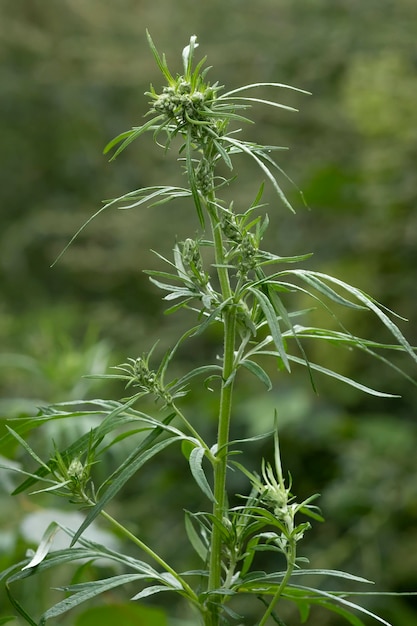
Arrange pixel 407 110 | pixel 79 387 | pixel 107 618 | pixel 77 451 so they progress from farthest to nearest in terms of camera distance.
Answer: pixel 407 110
pixel 79 387
pixel 107 618
pixel 77 451

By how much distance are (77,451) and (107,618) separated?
363 millimetres

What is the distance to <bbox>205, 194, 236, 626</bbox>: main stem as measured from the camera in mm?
510

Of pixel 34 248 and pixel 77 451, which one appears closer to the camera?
pixel 77 451

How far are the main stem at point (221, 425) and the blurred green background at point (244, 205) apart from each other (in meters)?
0.73

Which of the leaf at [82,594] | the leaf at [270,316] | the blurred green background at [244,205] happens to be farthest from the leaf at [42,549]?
the blurred green background at [244,205]

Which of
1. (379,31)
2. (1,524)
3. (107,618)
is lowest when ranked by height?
(1,524)

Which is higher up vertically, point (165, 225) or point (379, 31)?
point (379, 31)

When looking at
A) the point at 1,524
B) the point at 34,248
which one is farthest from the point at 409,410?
the point at 34,248

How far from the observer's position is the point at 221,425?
529mm

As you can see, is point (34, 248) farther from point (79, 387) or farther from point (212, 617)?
point (212, 617)

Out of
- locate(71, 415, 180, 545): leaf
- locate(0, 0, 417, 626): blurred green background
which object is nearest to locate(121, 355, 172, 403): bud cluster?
locate(71, 415, 180, 545): leaf

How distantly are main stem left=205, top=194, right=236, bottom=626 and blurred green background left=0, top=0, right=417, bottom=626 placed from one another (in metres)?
0.73

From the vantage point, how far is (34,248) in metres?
3.08

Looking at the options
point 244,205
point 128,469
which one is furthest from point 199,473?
point 244,205
